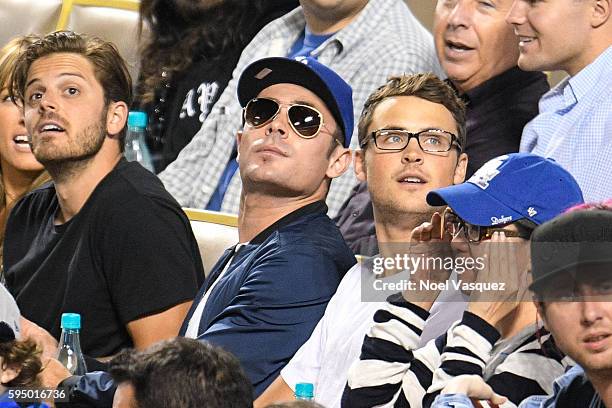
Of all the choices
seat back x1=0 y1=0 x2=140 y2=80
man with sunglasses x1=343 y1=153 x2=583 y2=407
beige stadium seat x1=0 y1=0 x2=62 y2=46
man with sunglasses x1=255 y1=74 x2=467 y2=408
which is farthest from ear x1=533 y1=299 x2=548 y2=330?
beige stadium seat x1=0 y1=0 x2=62 y2=46

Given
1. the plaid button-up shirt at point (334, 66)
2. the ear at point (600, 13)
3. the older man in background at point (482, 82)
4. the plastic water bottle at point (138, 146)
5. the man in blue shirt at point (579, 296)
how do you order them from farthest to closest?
the plastic water bottle at point (138, 146)
the plaid button-up shirt at point (334, 66)
the older man in background at point (482, 82)
the ear at point (600, 13)
the man in blue shirt at point (579, 296)

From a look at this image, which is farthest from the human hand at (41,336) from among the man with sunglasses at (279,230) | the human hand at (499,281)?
the human hand at (499,281)

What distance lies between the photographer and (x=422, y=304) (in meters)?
2.12

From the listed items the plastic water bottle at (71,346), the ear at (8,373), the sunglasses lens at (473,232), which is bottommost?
the ear at (8,373)

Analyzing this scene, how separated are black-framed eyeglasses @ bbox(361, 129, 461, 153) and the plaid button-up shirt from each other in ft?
2.17

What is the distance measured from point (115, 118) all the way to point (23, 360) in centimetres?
79

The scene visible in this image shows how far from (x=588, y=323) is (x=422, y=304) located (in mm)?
421

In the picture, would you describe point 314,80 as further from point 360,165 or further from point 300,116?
point 360,165

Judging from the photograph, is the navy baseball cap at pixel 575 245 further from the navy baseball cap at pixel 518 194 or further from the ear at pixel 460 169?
the ear at pixel 460 169

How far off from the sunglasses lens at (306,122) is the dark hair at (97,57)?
519 millimetres

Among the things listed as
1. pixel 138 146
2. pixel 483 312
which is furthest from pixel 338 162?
pixel 138 146

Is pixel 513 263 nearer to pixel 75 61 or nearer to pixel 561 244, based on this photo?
pixel 561 244

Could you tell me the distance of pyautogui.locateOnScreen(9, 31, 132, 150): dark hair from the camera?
9.86 feet

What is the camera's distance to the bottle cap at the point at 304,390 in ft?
7.23
